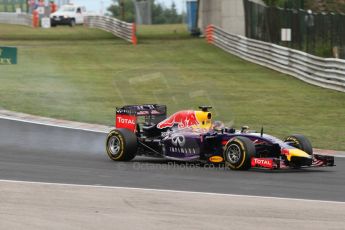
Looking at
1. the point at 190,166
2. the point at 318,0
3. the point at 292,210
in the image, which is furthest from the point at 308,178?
the point at 318,0

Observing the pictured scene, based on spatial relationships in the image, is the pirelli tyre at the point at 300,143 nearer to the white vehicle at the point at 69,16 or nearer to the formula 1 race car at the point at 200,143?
the formula 1 race car at the point at 200,143

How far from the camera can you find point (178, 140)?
13.5 m

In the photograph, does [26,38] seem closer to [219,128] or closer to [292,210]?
[219,128]

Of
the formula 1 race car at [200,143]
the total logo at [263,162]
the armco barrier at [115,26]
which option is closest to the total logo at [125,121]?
the formula 1 race car at [200,143]

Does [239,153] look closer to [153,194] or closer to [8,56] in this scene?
[153,194]

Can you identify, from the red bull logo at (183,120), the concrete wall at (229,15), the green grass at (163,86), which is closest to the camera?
the red bull logo at (183,120)

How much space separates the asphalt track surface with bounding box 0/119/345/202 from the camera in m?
11.2

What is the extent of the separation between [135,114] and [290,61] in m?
20.9

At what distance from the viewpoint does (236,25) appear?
51938mm

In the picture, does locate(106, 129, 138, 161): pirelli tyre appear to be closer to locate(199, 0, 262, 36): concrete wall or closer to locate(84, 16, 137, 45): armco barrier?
locate(84, 16, 137, 45): armco barrier

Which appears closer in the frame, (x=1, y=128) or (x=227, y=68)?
(x=1, y=128)

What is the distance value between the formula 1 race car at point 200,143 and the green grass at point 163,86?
1.28 ft

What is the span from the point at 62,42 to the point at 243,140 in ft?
134

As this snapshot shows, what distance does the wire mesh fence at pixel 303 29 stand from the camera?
31312 mm
